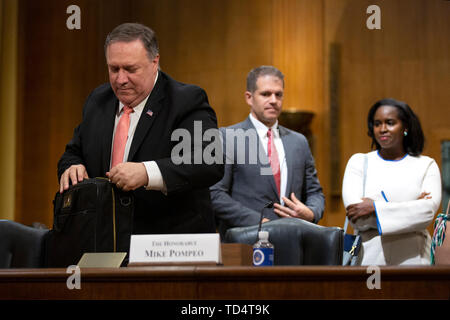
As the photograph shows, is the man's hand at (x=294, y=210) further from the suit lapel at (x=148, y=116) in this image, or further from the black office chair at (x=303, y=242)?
the suit lapel at (x=148, y=116)

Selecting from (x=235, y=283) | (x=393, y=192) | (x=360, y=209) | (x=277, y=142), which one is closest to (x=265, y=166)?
(x=277, y=142)

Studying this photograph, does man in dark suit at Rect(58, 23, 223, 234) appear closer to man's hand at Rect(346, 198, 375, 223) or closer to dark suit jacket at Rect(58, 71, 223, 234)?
dark suit jacket at Rect(58, 71, 223, 234)

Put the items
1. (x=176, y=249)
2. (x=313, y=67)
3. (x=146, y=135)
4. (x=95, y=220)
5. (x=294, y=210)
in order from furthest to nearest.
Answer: (x=313, y=67) → (x=294, y=210) → (x=146, y=135) → (x=95, y=220) → (x=176, y=249)

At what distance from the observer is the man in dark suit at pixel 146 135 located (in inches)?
92.8

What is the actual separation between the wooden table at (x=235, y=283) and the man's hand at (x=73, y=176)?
24.6 inches

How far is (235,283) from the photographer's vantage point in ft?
5.51

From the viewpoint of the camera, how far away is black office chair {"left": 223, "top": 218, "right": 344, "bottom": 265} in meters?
2.37

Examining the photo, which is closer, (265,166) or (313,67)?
(265,166)

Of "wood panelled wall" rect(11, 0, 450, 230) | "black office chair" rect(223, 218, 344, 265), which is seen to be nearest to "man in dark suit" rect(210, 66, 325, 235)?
"black office chair" rect(223, 218, 344, 265)

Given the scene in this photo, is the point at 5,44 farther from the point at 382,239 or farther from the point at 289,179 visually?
the point at 382,239

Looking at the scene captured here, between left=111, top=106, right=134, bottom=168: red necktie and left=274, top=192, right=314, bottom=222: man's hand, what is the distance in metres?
0.97

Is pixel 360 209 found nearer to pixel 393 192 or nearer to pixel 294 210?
pixel 393 192

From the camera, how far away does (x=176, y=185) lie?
7.50 ft

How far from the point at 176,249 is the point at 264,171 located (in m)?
1.60
